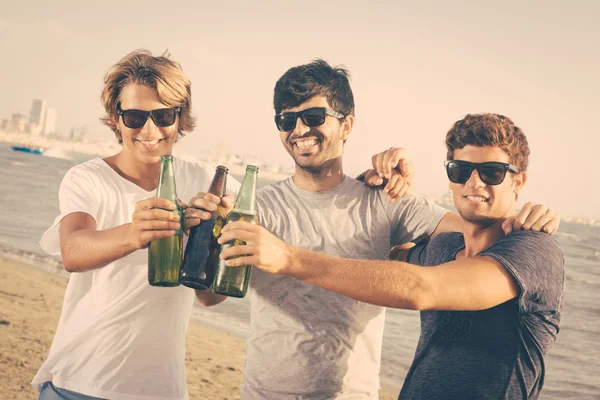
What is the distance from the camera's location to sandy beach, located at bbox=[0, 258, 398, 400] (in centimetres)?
768

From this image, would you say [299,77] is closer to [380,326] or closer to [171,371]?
[380,326]

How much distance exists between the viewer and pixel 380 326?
120 inches

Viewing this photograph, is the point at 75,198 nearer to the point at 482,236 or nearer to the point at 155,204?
the point at 155,204

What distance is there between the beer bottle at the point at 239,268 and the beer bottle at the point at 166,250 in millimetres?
233

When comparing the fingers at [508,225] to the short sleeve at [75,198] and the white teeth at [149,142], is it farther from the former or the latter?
the short sleeve at [75,198]

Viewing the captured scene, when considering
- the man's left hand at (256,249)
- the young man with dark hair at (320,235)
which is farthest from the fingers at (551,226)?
the man's left hand at (256,249)

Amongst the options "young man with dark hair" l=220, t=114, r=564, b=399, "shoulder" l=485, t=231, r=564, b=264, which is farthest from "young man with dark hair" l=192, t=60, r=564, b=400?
"shoulder" l=485, t=231, r=564, b=264

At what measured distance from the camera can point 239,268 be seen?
111 inches

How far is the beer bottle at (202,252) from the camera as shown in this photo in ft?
9.26

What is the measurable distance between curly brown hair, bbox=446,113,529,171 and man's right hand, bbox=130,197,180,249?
4.12 feet

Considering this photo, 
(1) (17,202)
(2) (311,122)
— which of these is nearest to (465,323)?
(2) (311,122)

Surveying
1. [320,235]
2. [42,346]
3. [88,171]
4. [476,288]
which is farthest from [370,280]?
[42,346]

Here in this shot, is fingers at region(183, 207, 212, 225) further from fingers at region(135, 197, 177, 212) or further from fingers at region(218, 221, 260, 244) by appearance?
fingers at region(218, 221, 260, 244)

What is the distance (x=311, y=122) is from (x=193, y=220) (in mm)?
832
